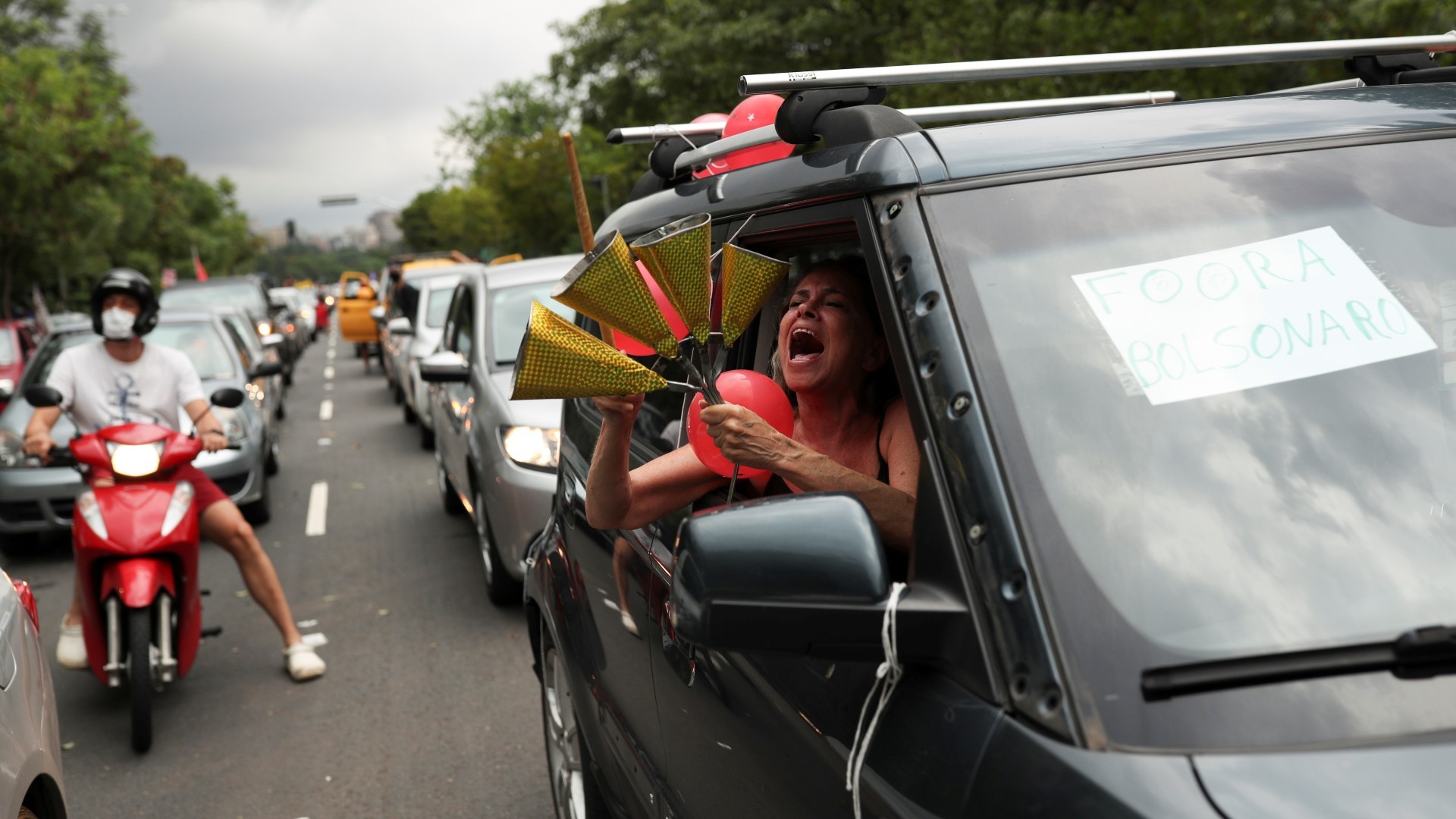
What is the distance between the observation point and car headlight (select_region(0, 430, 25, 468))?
8.80 metres

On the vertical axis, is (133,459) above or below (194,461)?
above

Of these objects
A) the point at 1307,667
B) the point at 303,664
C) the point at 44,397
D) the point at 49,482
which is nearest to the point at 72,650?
the point at 303,664

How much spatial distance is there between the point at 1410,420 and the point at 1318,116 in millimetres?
604

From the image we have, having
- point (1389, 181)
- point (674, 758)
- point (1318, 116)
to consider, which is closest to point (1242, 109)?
point (1318, 116)

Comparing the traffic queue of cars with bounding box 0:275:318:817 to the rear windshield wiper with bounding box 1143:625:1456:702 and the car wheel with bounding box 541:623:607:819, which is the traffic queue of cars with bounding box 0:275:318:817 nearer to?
the car wheel with bounding box 541:623:607:819

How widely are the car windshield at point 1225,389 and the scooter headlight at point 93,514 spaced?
4.59m

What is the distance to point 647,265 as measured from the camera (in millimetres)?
2053

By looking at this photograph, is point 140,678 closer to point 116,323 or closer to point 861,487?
point 116,323

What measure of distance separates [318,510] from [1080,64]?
30.1 feet

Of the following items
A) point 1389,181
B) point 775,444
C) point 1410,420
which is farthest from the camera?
point 775,444

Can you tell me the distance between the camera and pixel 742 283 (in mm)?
2125

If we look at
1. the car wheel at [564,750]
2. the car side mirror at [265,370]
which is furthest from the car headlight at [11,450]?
the car wheel at [564,750]

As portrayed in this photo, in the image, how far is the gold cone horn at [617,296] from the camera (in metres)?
1.97

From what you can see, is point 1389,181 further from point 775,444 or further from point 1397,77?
point 775,444
